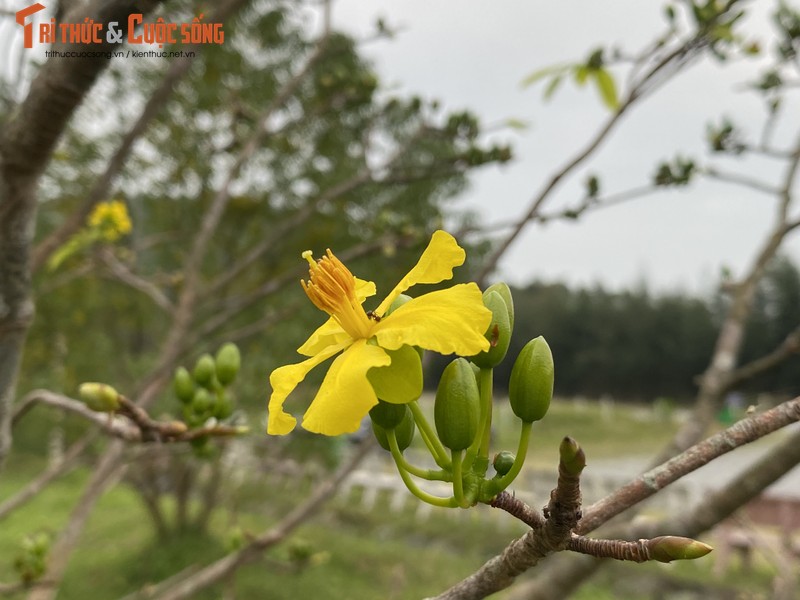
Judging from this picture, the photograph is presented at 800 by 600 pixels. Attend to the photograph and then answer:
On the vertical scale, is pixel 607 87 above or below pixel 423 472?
above

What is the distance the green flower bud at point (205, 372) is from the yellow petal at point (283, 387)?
2.02ft

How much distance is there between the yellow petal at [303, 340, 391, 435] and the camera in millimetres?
540

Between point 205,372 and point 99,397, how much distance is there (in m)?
0.30

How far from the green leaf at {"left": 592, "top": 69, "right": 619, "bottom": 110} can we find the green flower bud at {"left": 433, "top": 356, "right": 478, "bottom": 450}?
4.99 ft

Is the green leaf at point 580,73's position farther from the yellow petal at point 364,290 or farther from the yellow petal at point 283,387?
the yellow petal at point 283,387

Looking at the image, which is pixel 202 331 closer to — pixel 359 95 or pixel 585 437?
pixel 359 95

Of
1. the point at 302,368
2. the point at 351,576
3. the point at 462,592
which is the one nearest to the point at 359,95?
the point at 302,368

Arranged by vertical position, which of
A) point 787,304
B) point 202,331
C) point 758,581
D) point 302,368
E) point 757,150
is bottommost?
point 758,581

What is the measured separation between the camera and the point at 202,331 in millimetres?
2463

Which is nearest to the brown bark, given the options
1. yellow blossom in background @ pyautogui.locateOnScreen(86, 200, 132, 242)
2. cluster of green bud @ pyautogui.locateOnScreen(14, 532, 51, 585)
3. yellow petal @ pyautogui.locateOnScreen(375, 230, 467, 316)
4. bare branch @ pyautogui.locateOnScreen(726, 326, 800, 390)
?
cluster of green bud @ pyautogui.locateOnScreen(14, 532, 51, 585)

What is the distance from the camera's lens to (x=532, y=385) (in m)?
0.58

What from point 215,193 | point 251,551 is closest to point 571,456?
point 251,551

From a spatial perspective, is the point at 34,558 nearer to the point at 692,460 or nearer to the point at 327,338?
the point at 327,338

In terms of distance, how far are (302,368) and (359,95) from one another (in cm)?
265
